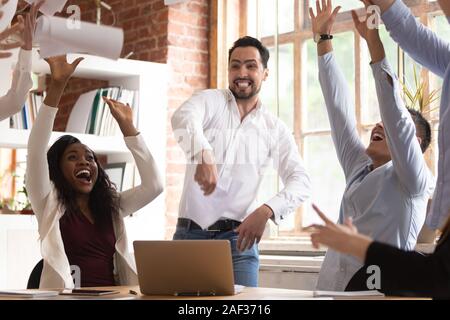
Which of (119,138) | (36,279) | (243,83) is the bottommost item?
(36,279)

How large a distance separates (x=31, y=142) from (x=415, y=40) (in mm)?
1330

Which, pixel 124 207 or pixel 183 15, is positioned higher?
pixel 183 15

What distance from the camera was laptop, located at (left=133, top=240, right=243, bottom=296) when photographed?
2119 mm

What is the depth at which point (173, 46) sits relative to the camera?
437cm

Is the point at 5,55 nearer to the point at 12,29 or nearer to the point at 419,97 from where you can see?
the point at 12,29

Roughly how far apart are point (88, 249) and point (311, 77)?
6.08ft

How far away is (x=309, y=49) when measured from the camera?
4160 mm

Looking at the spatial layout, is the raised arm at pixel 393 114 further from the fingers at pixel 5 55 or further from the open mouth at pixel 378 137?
the fingers at pixel 5 55

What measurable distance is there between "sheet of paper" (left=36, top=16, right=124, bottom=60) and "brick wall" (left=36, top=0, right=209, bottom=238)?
1387 mm

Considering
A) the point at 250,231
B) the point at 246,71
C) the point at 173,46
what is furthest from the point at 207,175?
the point at 173,46

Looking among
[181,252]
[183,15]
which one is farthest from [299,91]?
[181,252]

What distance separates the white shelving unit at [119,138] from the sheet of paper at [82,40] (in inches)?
35.6

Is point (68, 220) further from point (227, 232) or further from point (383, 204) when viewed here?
point (383, 204)

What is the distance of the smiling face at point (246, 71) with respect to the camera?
10.4ft
